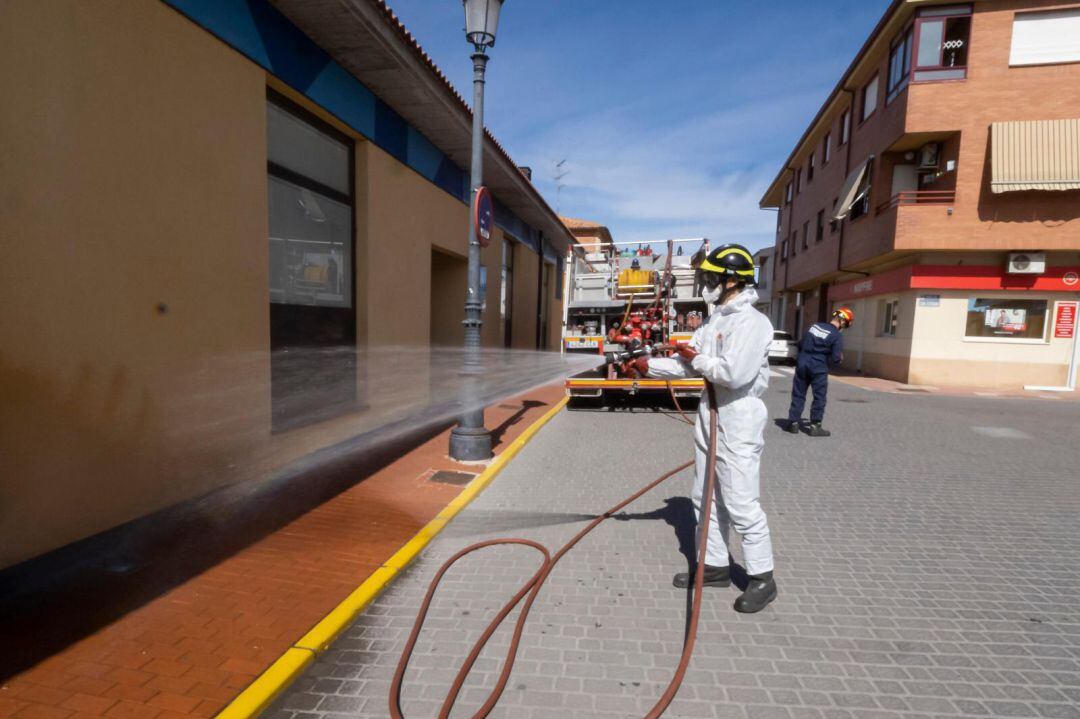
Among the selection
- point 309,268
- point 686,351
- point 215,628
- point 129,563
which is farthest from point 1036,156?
point 129,563

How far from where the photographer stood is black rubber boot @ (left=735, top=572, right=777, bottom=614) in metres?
2.88

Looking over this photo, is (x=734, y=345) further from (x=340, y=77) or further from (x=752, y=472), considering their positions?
(x=340, y=77)

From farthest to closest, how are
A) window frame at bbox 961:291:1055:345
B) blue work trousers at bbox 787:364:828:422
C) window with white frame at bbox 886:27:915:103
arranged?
window with white frame at bbox 886:27:915:103
window frame at bbox 961:291:1055:345
blue work trousers at bbox 787:364:828:422

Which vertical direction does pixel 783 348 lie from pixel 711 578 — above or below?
above

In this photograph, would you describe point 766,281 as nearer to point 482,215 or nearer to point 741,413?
point 482,215

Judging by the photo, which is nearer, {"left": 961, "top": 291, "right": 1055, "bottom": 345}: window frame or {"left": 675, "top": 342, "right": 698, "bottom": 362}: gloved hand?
{"left": 675, "top": 342, "right": 698, "bottom": 362}: gloved hand

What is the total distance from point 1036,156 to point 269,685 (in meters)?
18.6

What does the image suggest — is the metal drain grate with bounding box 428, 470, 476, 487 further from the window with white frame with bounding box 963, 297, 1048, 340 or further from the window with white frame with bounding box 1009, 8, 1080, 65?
the window with white frame with bounding box 1009, 8, 1080, 65

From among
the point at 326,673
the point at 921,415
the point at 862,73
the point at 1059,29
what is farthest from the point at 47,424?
the point at 862,73

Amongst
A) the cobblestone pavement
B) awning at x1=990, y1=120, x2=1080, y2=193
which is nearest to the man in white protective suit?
the cobblestone pavement

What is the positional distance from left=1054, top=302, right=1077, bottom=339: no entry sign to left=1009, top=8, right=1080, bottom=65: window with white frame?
6.16 meters

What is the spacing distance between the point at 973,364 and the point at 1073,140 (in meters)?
5.87

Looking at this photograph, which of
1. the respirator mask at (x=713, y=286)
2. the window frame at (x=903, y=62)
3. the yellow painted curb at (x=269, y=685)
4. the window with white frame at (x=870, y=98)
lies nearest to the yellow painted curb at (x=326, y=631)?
the yellow painted curb at (x=269, y=685)

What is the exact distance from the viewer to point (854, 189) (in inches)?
684
